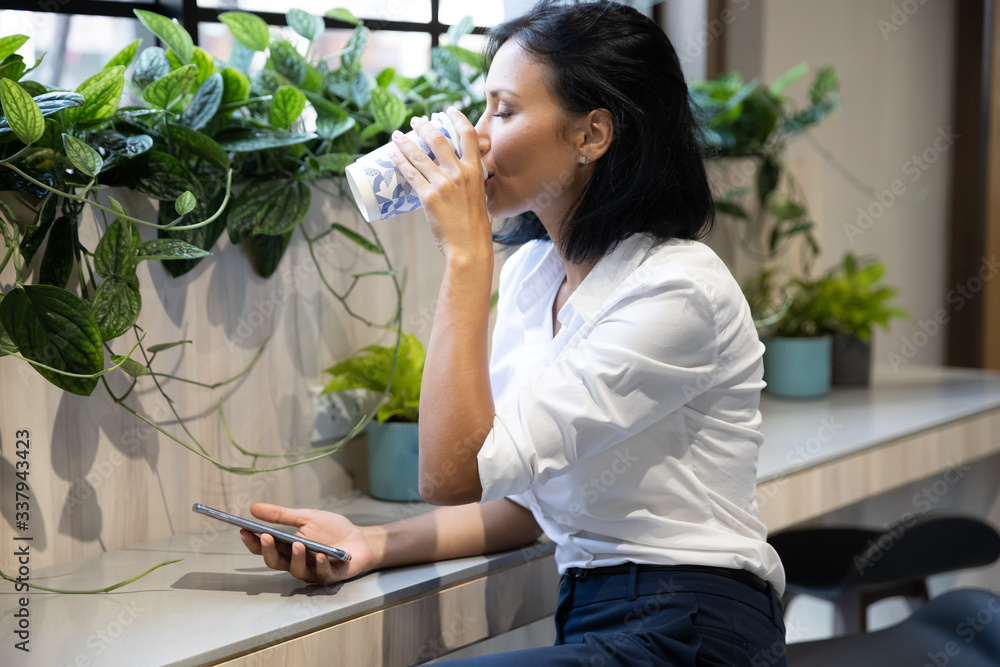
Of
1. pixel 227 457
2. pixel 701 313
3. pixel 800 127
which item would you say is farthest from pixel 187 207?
pixel 800 127

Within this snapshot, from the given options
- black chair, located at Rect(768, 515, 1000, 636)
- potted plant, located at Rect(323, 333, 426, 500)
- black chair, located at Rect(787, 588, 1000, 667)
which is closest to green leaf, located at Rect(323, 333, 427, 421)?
potted plant, located at Rect(323, 333, 426, 500)

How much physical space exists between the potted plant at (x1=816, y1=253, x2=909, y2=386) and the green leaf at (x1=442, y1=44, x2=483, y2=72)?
994 mm

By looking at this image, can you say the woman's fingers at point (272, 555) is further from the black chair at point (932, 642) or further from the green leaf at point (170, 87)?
the black chair at point (932, 642)

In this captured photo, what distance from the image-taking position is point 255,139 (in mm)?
1026

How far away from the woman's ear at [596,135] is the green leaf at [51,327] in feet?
1.67

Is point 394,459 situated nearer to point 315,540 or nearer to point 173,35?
point 315,540

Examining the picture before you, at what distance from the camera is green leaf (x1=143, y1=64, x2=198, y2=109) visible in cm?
94

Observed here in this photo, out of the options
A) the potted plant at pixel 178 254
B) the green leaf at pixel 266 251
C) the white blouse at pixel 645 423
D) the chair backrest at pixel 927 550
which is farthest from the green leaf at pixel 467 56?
the chair backrest at pixel 927 550

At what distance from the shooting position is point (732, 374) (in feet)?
2.90

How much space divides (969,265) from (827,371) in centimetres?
115

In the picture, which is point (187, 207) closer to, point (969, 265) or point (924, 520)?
point (924, 520)

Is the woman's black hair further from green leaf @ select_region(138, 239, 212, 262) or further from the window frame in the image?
the window frame

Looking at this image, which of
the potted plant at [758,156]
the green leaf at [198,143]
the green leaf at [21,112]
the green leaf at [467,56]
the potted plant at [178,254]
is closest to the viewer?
the green leaf at [21,112]

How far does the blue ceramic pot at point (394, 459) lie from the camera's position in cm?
116
